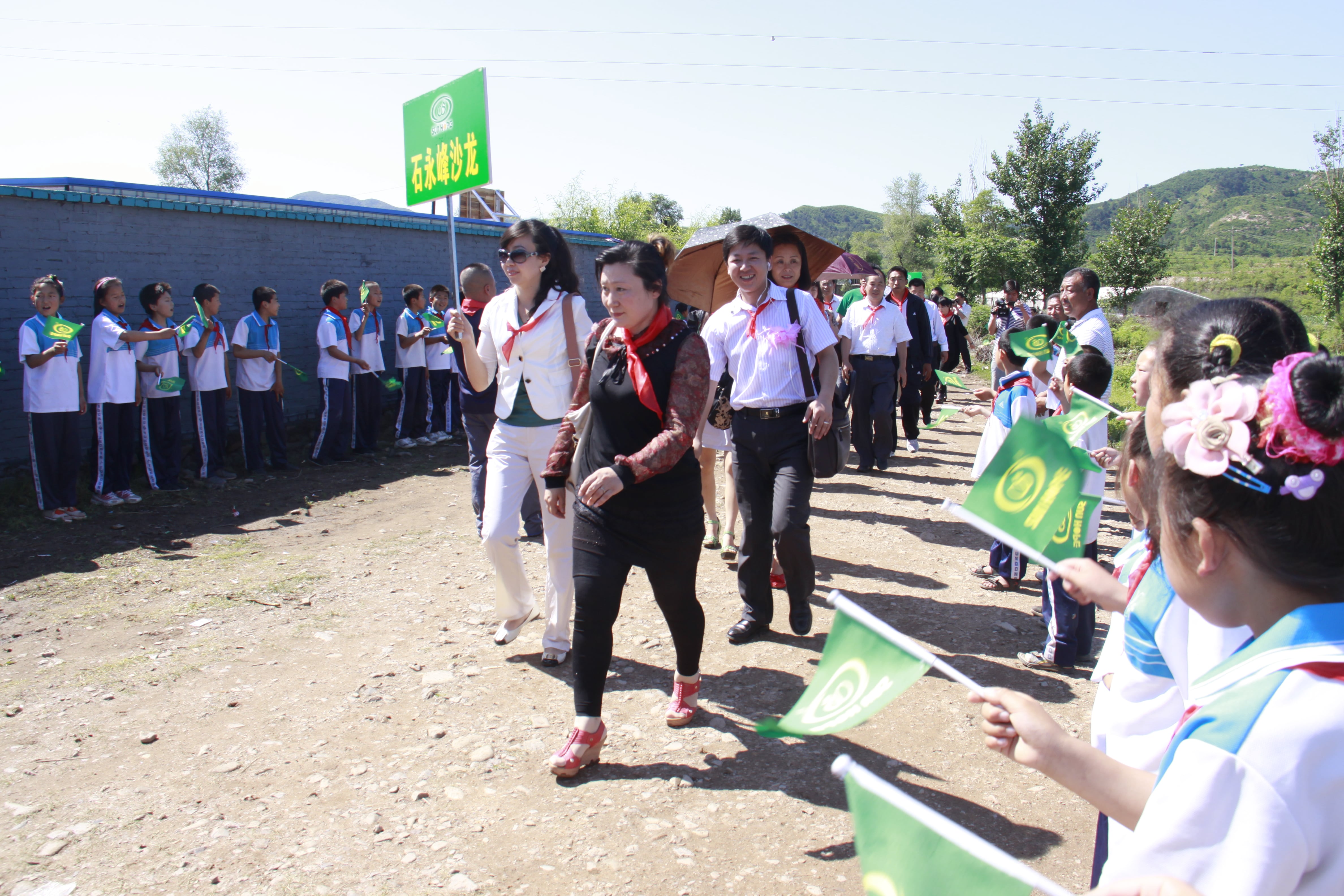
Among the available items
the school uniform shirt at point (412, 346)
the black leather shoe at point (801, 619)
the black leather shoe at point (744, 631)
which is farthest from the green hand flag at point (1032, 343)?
the school uniform shirt at point (412, 346)

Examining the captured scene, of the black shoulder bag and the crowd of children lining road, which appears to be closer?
the crowd of children lining road

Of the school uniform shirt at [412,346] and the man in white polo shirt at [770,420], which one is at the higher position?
the school uniform shirt at [412,346]

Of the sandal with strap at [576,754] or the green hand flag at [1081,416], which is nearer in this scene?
the green hand flag at [1081,416]

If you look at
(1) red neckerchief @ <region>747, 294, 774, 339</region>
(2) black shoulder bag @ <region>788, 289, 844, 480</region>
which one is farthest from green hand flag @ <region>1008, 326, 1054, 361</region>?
(1) red neckerchief @ <region>747, 294, 774, 339</region>

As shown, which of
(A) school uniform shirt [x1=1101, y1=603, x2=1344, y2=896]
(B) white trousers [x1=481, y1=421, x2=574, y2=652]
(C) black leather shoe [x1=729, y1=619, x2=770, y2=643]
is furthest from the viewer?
(C) black leather shoe [x1=729, y1=619, x2=770, y2=643]

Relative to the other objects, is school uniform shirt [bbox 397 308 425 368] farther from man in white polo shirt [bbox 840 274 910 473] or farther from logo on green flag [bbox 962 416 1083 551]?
logo on green flag [bbox 962 416 1083 551]

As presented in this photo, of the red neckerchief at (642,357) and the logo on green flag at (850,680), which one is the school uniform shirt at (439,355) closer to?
the red neckerchief at (642,357)

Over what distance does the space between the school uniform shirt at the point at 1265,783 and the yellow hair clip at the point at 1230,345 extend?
465 mm

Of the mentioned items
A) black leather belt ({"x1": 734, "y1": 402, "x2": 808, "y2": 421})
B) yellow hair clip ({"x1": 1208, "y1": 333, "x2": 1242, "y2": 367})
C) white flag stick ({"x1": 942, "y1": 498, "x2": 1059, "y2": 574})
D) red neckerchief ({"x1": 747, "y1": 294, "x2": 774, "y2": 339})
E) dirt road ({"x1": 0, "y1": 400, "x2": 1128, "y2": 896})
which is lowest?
dirt road ({"x1": 0, "y1": 400, "x2": 1128, "y2": 896})

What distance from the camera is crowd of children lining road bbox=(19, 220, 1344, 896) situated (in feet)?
3.43

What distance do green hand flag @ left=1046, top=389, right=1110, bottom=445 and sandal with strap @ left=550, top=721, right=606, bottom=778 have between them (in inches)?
83.5

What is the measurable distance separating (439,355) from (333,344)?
177cm

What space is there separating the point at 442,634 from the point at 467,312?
154 inches

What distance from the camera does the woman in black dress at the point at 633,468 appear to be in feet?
10.8
